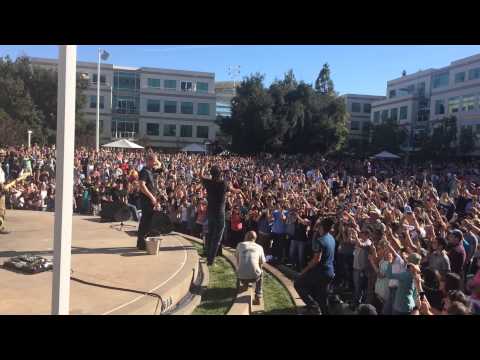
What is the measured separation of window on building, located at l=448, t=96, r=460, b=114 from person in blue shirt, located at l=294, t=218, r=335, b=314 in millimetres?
45871

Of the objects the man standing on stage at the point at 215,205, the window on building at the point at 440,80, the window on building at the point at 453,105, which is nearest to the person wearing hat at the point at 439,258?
the man standing on stage at the point at 215,205

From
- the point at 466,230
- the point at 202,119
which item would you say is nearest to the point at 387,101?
the point at 202,119

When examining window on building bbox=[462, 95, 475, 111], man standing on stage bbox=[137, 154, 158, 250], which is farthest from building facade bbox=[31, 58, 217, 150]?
man standing on stage bbox=[137, 154, 158, 250]

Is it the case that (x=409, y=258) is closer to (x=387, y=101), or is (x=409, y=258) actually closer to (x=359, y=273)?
(x=359, y=273)

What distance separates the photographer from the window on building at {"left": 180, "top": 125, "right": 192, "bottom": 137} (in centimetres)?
6050

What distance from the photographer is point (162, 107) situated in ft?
198

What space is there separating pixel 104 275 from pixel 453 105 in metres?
49.2

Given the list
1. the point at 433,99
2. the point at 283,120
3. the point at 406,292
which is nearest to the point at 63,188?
the point at 406,292

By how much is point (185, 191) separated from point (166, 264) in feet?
26.7

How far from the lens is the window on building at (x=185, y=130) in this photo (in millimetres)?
60500

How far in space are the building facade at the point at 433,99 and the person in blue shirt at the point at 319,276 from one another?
40.1 meters

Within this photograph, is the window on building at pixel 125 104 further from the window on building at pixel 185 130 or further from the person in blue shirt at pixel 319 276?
the person in blue shirt at pixel 319 276

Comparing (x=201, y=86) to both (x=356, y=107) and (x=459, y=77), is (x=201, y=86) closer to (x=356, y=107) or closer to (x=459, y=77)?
(x=356, y=107)
